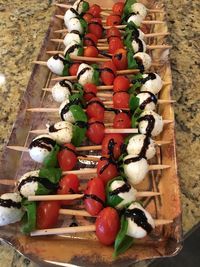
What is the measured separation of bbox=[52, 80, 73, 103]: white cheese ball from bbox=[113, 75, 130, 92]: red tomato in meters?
0.23

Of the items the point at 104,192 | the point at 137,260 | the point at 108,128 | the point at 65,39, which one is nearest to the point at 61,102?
the point at 108,128

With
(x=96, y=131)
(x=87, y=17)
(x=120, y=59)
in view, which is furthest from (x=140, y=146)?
(x=87, y=17)

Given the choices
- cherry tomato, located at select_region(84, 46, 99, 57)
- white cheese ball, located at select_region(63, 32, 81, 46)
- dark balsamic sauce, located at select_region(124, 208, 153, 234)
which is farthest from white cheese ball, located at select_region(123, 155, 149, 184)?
white cheese ball, located at select_region(63, 32, 81, 46)

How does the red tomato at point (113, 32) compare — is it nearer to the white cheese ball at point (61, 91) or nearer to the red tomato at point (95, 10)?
the red tomato at point (95, 10)

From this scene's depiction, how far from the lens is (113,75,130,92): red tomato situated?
1.77 m

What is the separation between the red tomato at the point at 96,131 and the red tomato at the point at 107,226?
1.30 feet

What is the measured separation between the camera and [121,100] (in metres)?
1.71

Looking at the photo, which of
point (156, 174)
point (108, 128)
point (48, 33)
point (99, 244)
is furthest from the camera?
point (48, 33)

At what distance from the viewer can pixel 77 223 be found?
4.53ft

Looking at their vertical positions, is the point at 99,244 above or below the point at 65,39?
below

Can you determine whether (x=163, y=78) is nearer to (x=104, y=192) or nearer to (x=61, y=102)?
(x=61, y=102)

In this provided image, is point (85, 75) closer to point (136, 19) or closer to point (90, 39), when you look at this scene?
point (90, 39)

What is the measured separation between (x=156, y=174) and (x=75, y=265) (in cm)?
54

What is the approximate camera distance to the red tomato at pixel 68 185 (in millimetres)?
1381
